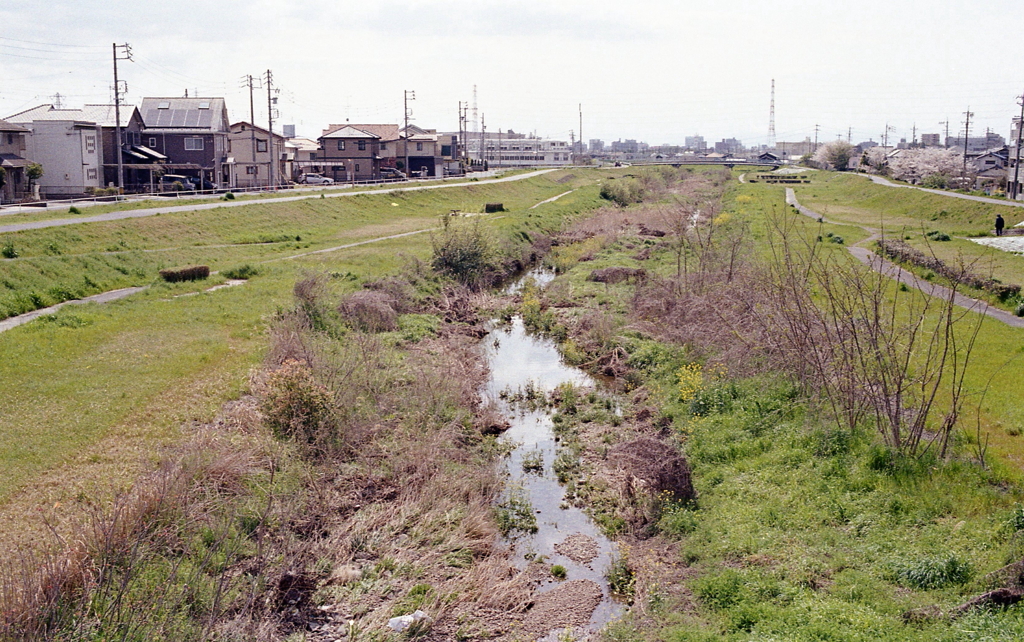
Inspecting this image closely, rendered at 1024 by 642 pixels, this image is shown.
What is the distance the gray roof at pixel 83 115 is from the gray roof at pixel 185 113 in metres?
4.39

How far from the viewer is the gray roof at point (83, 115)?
61562mm

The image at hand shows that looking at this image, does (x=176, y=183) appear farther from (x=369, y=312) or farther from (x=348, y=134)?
(x=369, y=312)

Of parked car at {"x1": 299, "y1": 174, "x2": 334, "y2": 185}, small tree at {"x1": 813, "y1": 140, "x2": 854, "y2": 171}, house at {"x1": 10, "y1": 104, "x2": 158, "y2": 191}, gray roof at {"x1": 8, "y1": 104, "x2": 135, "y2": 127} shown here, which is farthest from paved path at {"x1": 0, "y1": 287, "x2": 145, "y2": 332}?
small tree at {"x1": 813, "y1": 140, "x2": 854, "y2": 171}

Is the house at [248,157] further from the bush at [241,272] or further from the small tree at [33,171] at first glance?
the bush at [241,272]

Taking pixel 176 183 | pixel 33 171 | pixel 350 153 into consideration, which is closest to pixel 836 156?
pixel 350 153

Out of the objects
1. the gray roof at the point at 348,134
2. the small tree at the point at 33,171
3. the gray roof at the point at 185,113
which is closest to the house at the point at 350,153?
the gray roof at the point at 348,134

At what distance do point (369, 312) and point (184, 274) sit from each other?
7746 millimetres

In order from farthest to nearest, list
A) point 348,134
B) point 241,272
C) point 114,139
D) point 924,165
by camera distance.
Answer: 1. point 924,165
2. point 348,134
3. point 114,139
4. point 241,272

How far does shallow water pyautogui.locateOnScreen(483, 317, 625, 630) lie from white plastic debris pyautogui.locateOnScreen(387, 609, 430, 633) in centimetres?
191

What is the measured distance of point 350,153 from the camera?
306 feet

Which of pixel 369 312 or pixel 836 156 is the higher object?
pixel 836 156

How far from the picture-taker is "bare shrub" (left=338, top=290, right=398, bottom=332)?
22359 millimetres

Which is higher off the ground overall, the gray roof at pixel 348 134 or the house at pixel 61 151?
the gray roof at pixel 348 134

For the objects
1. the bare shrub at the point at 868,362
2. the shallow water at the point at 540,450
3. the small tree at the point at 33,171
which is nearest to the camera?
the shallow water at the point at 540,450
